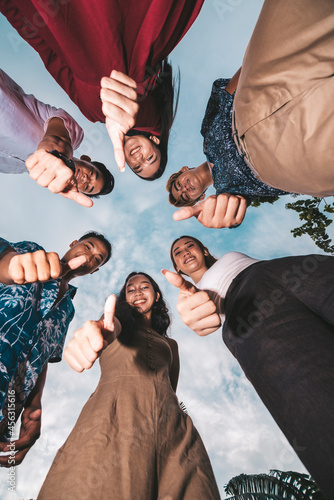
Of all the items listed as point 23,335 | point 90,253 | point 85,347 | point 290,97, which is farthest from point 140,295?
point 290,97

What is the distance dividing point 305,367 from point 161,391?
3.57ft

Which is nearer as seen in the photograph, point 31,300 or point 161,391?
point 161,391

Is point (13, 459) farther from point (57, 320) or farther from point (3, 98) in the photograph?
point (3, 98)

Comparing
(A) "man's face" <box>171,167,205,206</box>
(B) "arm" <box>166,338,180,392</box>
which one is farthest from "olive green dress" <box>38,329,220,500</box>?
(A) "man's face" <box>171,167,205,206</box>

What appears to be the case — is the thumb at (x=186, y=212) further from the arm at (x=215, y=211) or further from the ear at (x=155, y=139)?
the ear at (x=155, y=139)

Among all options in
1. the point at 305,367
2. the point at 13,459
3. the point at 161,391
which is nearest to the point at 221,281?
the point at 305,367

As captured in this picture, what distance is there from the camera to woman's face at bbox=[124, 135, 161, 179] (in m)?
2.67

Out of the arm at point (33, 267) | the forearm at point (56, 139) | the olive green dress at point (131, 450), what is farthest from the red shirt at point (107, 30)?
the olive green dress at point (131, 450)

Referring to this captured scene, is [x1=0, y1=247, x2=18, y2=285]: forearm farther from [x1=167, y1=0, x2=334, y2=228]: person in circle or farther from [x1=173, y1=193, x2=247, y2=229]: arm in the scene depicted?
[x1=167, y1=0, x2=334, y2=228]: person in circle

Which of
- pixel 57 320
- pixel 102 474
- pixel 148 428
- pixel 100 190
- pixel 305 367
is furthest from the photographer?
pixel 100 190

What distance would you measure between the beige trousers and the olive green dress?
1.44m

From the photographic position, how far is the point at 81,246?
339 cm

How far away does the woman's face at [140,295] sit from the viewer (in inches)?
110

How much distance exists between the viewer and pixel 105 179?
132 inches
